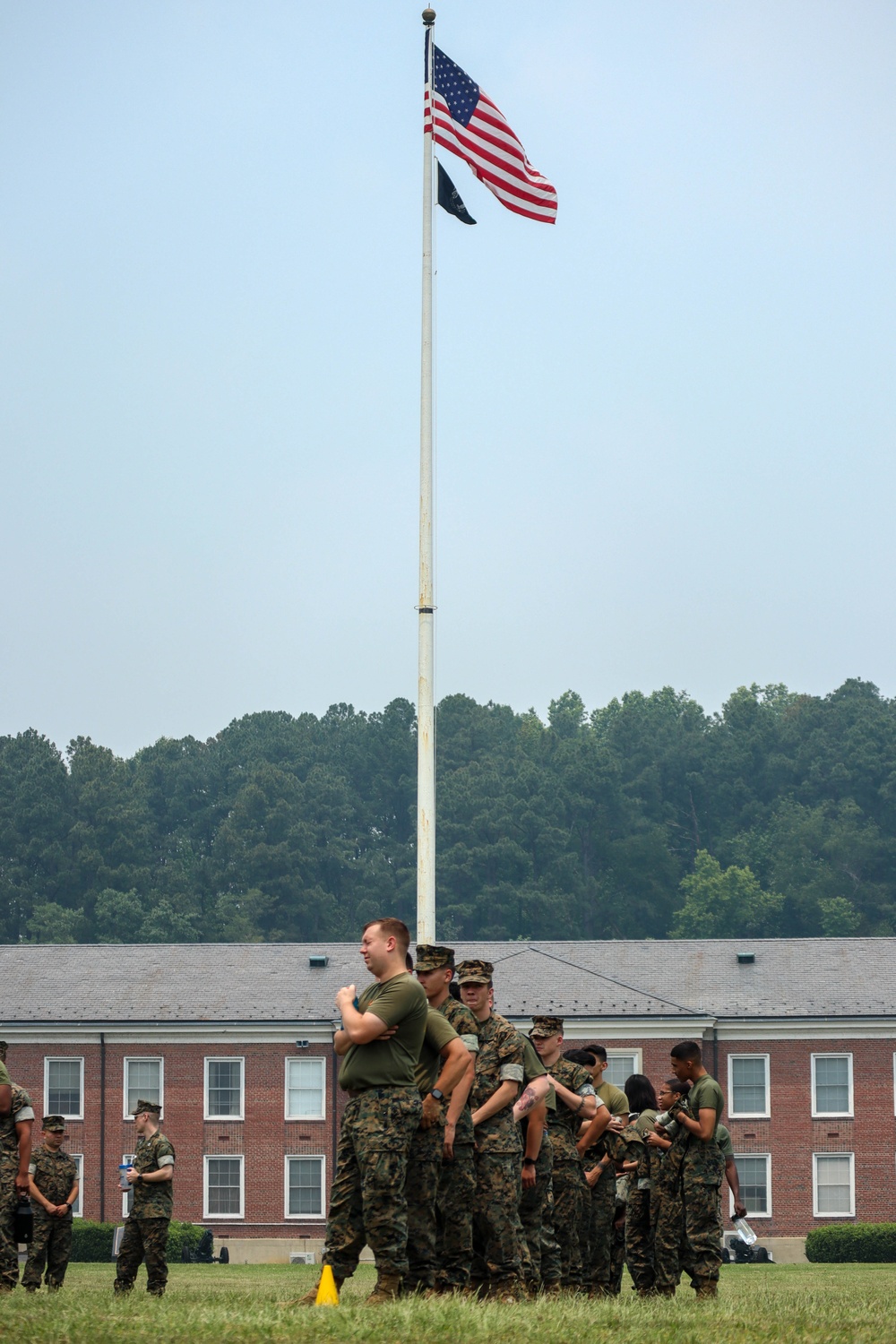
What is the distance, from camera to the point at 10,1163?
13.2 m

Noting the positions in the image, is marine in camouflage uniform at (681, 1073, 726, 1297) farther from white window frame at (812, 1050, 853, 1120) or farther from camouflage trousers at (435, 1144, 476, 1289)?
white window frame at (812, 1050, 853, 1120)

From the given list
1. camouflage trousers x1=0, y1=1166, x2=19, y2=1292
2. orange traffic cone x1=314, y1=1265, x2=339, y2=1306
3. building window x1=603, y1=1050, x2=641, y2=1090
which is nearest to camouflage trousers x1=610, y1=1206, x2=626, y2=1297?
camouflage trousers x1=0, y1=1166, x2=19, y2=1292

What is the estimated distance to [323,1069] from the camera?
167ft

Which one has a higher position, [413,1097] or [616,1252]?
[413,1097]

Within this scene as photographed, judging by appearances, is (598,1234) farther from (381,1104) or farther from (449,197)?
(449,197)

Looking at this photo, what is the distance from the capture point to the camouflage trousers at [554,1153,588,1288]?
46.4ft

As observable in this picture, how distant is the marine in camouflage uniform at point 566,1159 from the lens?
45.8 ft

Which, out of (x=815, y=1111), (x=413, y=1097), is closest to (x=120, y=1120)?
(x=815, y=1111)

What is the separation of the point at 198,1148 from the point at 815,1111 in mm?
17398

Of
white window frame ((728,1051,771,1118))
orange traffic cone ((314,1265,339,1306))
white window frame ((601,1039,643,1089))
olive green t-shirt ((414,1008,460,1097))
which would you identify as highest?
olive green t-shirt ((414,1008,460,1097))

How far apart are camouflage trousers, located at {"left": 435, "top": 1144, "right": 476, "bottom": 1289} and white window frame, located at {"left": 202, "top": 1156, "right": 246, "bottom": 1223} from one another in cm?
4129

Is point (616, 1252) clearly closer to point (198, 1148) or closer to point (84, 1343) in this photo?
point (84, 1343)

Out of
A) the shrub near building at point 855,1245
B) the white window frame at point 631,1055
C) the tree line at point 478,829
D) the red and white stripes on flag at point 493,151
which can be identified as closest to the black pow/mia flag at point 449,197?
the red and white stripes on flag at point 493,151

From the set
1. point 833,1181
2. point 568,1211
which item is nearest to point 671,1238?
point 568,1211
